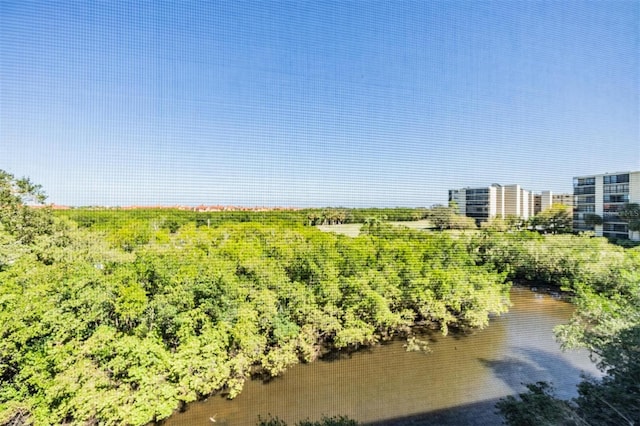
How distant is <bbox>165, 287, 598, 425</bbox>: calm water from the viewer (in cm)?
200

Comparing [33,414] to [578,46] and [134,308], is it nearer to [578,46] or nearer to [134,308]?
[134,308]

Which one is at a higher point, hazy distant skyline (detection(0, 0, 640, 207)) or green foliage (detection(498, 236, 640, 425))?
hazy distant skyline (detection(0, 0, 640, 207))

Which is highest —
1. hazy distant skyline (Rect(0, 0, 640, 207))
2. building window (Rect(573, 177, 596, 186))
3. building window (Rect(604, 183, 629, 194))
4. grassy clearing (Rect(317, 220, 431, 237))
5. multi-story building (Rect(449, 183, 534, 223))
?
hazy distant skyline (Rect(0, 0, 640, 207))

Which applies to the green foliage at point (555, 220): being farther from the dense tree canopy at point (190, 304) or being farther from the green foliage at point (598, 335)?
the dense tree canopy at point (190, 304)

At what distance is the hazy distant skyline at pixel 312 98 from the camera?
1.31 m

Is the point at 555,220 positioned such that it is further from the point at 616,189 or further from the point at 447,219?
the point at 447,219

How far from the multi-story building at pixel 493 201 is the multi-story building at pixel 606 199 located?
31 cm

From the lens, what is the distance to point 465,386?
7.20 feet

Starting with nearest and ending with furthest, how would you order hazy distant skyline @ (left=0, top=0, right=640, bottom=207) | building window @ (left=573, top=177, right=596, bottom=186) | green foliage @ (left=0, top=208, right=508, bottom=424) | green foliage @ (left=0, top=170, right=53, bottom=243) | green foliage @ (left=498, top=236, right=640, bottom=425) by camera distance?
green foliage @ (left=498, top=236, right=640, bottom=425), hazy distant skyline @ (left=0, top=0, right=640, bottom=207), green foliage @ (left=0, top=170, right=53, bottom=243), green foliage @ (left=0, top=208, right=508, bottom=424), building window @ (left=573, top=177, right=596, bottom=186)

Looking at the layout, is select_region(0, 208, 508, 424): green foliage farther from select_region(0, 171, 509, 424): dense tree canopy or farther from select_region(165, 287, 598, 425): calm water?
select_region(165, 287, 598, 425): calm water

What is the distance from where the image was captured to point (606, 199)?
2.05 m

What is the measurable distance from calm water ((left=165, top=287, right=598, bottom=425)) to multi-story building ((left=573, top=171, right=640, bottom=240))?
686 millimetres

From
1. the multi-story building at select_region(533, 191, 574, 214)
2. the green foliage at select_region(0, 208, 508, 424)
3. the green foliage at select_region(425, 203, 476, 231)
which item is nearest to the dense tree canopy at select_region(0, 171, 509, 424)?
the green foliage at select_region(0, 208, 508, 424)

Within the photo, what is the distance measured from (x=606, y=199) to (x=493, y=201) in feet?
2.67
